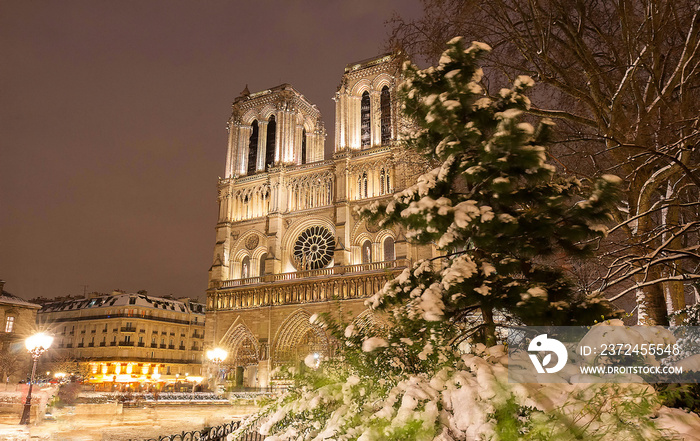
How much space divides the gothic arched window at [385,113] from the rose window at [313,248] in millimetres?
6180

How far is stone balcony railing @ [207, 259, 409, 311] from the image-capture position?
917 inches

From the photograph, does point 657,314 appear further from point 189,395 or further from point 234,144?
point 234,144

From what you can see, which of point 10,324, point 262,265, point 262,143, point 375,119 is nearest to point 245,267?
point 262,265

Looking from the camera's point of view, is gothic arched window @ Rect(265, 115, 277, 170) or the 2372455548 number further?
gothic arched window @ Rect(265, 115, 277, 170)

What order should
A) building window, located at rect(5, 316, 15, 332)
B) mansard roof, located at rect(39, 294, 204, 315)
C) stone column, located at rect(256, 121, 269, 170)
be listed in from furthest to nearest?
mansard roof, located at rect(39, 294, 204, 315) → building window, located at rect(5, 316, 15, 332) → stone column, located at rect(256, 121, 269, 170)

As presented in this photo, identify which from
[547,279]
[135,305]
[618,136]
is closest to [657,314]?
[618,136]

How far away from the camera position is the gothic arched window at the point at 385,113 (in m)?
26.6

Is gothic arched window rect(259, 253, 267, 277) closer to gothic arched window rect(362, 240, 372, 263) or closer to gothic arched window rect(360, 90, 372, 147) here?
gothic arched window rect(362, 240, 372, 263)

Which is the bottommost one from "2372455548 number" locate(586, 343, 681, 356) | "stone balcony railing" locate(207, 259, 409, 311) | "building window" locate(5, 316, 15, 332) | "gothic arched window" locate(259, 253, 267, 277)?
"2372455548 number" locate(586, 343, 681, 356)

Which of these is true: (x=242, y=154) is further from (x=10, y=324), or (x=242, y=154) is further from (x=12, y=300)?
(x=10, y=324)

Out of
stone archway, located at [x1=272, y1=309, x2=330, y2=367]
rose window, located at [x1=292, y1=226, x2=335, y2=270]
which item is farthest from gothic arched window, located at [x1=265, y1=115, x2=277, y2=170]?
stone archway, located at [x1=272, y1=309, x2=330, y2=367]

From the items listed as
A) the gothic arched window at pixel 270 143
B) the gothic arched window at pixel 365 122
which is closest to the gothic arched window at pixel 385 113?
the gothic arched window at pixel 365 122

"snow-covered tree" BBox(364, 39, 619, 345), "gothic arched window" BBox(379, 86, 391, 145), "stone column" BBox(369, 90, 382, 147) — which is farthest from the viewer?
"gothic arched window" BBox(379, 86, 391, 145)

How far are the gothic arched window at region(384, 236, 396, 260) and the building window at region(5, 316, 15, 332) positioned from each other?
79.2 ft
